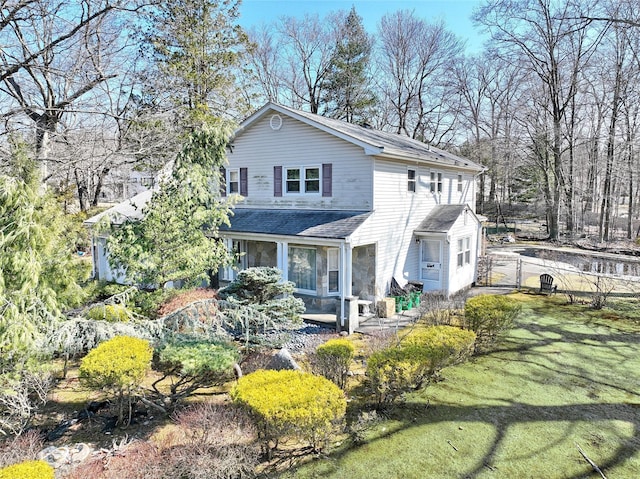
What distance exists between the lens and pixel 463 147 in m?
43.5

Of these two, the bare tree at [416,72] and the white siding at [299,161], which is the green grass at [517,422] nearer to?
the white siding at [299,161]

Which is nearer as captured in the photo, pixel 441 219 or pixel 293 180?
pixel 293 180

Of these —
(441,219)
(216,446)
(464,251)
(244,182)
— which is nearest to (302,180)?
(244,182)

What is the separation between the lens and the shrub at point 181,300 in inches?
401

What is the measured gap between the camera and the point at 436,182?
749 inches

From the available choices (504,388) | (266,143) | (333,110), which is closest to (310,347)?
(504,388)

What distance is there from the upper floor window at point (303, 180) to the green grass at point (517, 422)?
8.85m

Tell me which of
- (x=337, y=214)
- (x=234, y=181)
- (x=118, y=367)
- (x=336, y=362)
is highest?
(x=234, y=181)

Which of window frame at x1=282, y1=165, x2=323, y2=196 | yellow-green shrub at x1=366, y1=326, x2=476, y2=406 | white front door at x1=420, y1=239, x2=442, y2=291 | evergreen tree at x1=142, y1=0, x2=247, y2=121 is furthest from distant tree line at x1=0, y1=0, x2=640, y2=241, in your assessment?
yellow-green shrub at x1=366, y1=326, x2=476, y2=406

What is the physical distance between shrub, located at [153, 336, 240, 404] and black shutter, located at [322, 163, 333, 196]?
330 inches

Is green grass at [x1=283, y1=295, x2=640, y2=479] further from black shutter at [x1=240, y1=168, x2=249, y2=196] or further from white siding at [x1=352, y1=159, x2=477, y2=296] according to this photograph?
black shutter at [x1=240, y1=168, x2=249, y2=196]

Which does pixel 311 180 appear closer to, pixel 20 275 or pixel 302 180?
pixel 302 180

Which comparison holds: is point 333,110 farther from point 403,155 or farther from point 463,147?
point 403,155

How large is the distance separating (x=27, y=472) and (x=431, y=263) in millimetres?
15203
